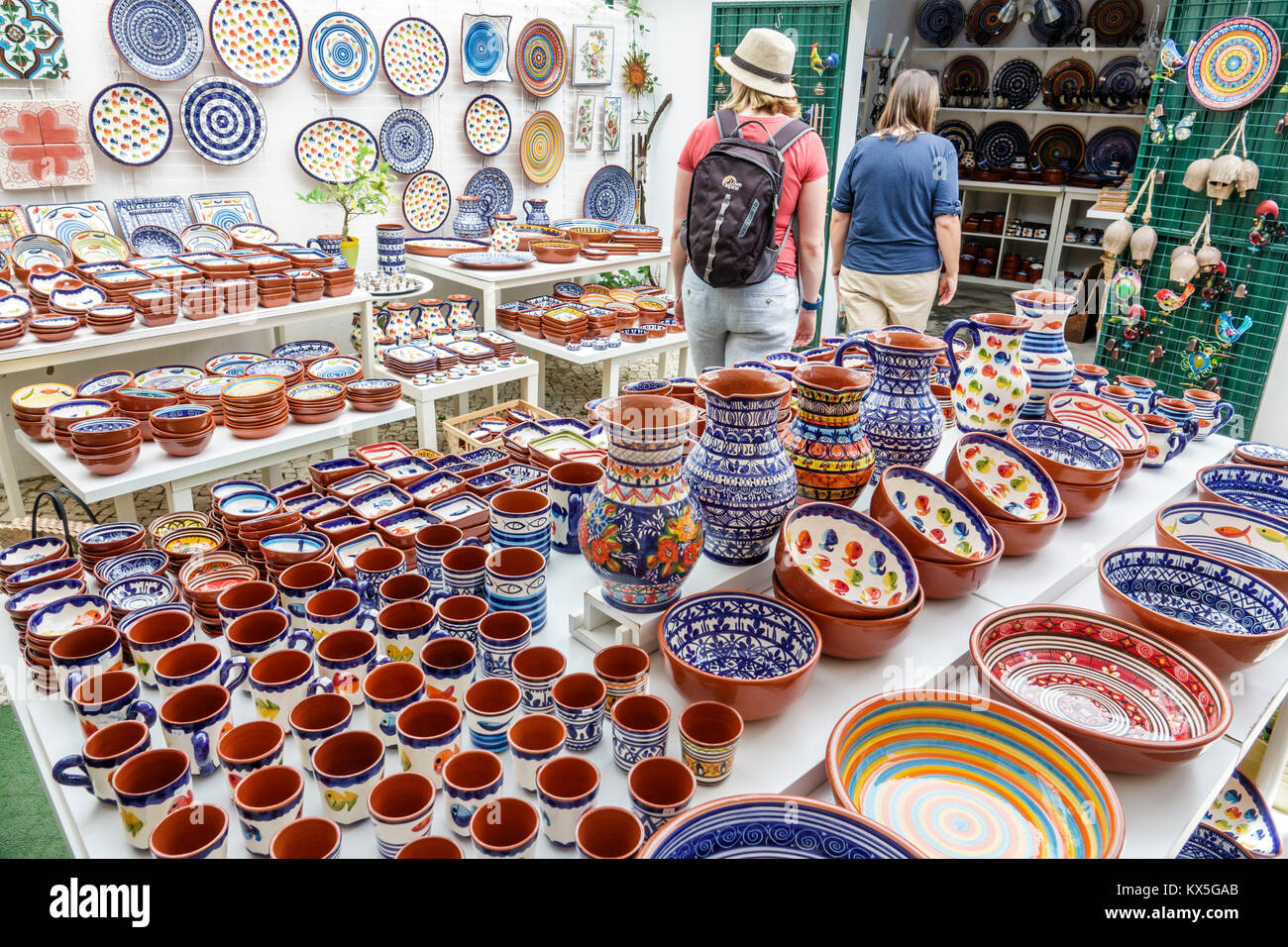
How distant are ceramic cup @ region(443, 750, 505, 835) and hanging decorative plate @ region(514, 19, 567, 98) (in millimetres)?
4960

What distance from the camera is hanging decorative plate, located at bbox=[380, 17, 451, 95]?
4.46 metres

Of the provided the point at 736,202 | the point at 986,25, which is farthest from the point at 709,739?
the point at 986,25

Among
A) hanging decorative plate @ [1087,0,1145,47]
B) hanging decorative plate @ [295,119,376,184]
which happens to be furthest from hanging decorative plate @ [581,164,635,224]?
hanging decorative plate @ [1087,0,1145,47]

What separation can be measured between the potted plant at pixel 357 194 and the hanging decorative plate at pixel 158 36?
2.33 ft

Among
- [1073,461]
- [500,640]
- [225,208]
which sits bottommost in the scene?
[500,640]

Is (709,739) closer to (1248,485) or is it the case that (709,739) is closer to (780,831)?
(780,831)

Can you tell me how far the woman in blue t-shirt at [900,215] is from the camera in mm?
3145

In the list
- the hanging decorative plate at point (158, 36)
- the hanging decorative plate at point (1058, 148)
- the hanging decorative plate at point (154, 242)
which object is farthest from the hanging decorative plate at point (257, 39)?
the hanging decorative plate at point (1058, 148)

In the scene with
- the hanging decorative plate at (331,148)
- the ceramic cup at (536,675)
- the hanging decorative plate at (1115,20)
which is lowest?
the ceramic cup at (536,675)

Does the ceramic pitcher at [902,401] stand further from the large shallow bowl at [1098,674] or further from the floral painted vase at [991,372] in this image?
the large shallow bowl at [1098,674]

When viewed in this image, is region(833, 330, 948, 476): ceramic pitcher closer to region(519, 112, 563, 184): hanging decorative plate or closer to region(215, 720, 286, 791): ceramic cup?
region(215, 720, 286, 791): ceramic cup

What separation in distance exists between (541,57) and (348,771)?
5.09 metres

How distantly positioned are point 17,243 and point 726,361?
283cm

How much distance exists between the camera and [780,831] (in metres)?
0.97
